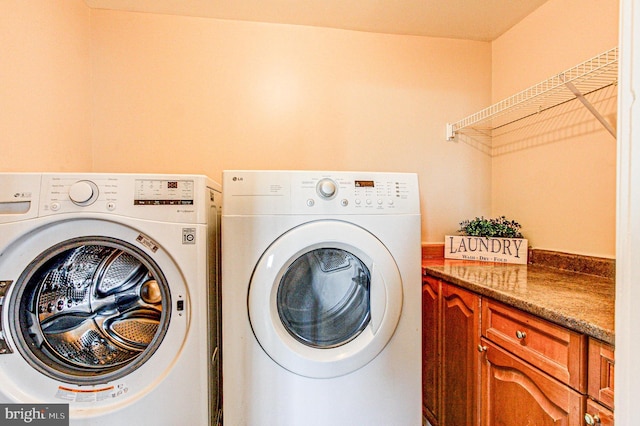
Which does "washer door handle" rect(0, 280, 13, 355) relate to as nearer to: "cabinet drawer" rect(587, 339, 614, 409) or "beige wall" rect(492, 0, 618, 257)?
"cabinet drawer" rect(587, 339, 614, 409)

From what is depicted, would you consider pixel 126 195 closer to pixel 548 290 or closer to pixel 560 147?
pixel 548 290

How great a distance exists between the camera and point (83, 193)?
3.07 feet

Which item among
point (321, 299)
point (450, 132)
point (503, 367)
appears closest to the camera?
point (503, 367)

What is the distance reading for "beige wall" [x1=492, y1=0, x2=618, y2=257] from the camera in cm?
129

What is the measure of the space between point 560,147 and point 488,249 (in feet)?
1.90

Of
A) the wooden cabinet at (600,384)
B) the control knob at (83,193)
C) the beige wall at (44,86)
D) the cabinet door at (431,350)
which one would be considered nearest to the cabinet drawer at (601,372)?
the wooden cabinet at (600,384)

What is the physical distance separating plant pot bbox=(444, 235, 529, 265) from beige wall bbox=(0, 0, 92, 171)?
197 cm

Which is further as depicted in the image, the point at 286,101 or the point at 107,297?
the point at 286,101

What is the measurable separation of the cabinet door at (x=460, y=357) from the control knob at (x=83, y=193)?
1.31 metres

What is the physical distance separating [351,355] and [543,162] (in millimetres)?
1350

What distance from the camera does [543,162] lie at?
5.19 ft

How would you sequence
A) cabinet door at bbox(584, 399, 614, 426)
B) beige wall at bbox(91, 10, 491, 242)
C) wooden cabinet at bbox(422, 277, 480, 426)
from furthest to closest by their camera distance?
1. beige wall at bbox(91, 10, 491, 242)
2. wooden cabinet at bbox(422, 277, 480, 426)
3. cabinet door at bbox(584, 399, 614, 426)

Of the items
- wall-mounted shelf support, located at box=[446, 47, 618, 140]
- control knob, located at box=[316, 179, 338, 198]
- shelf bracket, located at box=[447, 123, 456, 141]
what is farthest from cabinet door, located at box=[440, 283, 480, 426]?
shelf bracket, located at box=[447, 123, 456, 141]

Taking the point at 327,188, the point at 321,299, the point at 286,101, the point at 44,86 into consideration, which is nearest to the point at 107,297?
the point at 321,299
